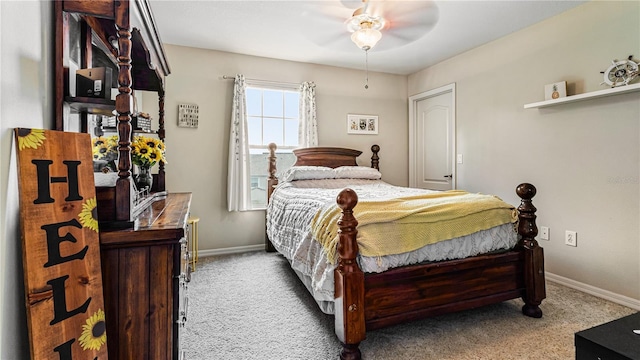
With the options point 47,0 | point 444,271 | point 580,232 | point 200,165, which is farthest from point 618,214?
point 200,165

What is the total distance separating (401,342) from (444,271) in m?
0.49

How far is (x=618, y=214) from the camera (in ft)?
8.03

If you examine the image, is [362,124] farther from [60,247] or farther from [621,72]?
[60,247]

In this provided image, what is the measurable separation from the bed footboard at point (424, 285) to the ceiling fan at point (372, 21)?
1594 millimetres

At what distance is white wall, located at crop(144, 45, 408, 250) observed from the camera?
11.6 ft

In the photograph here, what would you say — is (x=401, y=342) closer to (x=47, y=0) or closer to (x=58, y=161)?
(x=58, y=161)

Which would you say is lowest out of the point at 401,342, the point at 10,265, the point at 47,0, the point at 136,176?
the point at 401,342

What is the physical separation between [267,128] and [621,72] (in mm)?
3382

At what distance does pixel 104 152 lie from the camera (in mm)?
1627

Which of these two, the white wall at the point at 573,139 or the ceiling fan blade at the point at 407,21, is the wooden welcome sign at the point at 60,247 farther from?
the white wall at the point at 573,139

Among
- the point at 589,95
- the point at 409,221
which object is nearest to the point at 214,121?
the point at 409,221

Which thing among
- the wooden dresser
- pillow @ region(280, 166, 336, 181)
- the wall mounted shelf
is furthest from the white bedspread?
the wall mounted shelf

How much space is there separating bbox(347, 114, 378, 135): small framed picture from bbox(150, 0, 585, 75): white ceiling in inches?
30.9

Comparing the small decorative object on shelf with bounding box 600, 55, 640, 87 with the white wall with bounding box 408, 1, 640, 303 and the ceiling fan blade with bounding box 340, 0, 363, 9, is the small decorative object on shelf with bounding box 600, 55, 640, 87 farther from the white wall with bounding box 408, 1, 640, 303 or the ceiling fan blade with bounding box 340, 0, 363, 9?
the ceiling fan blade with bounding box 340, 0, 363, 9
